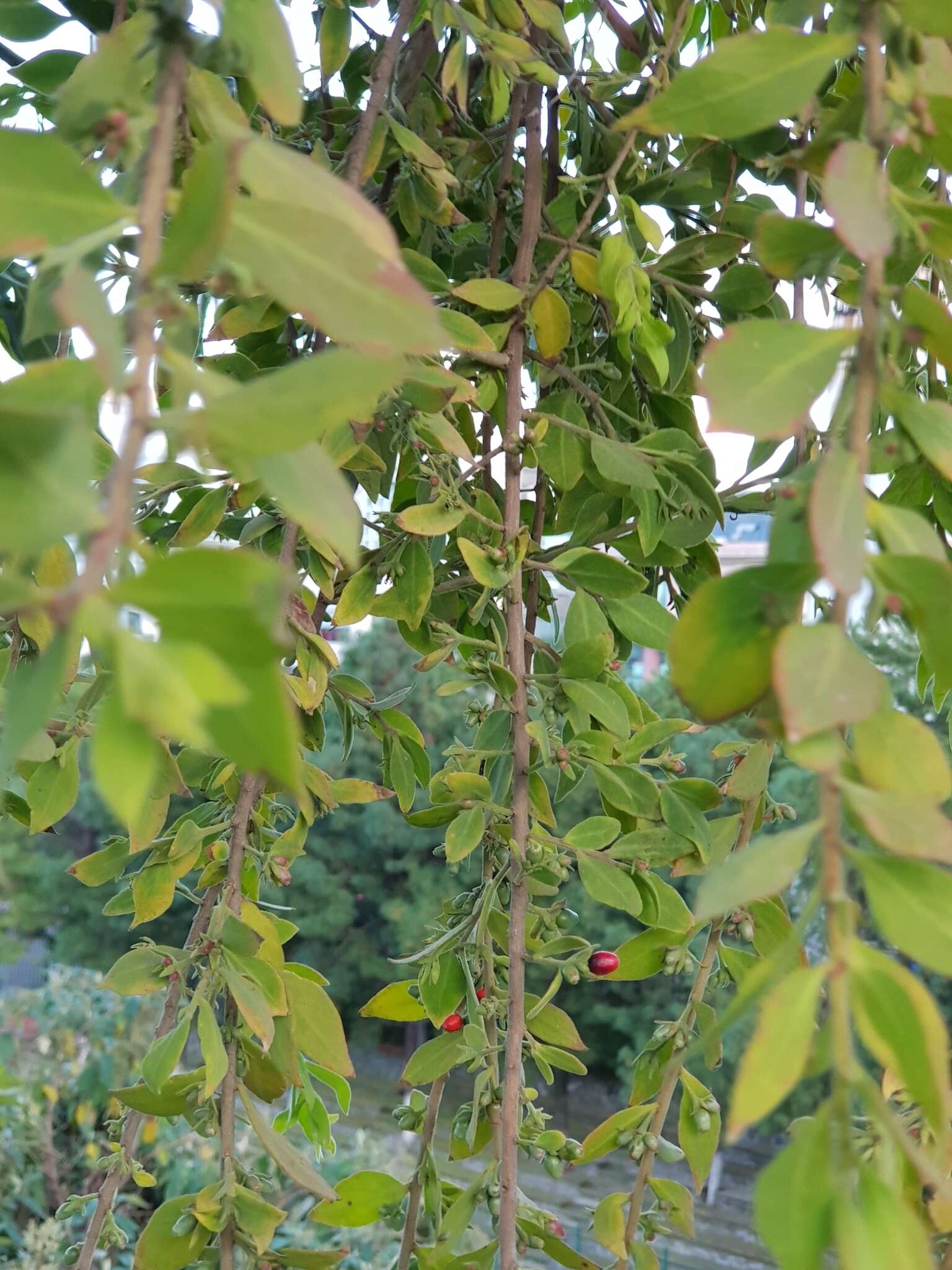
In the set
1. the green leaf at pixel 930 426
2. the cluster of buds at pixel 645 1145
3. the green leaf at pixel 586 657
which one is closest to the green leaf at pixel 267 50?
the green leaf at pixel 930 426

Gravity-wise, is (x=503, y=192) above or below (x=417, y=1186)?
above

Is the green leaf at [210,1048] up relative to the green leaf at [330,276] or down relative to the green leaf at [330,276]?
down

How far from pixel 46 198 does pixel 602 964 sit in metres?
0.28

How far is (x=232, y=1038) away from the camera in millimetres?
342

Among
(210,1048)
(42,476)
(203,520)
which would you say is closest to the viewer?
(42,476)

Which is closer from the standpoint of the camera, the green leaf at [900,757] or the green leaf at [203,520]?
the green leaf at [900,757]

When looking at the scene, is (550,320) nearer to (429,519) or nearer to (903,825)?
(429,519)

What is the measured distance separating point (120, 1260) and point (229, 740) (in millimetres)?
1789

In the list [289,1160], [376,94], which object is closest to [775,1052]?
[289,1160]

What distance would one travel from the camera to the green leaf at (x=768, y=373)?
0.16 meters

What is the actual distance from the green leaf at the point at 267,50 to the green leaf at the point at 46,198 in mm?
34

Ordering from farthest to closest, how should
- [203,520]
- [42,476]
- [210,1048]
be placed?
1. [203,520]
2. [210,1048]
3. [42,476]

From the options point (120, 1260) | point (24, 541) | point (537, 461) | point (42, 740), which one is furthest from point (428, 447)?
point (120, 1260)

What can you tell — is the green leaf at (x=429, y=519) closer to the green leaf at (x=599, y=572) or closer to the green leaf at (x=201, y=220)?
the green leaf at (x=599, y=572)
